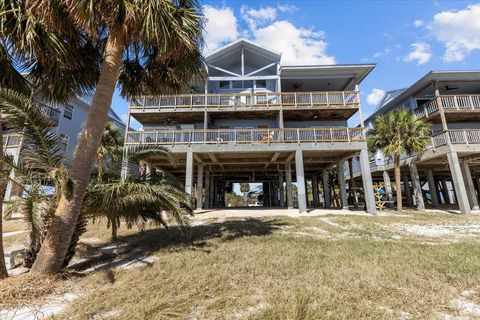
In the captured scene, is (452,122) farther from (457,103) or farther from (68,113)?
(68,113)

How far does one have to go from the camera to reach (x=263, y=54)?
19031mm

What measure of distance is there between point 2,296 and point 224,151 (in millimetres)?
12151

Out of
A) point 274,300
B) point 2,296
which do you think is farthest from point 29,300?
point 274,300

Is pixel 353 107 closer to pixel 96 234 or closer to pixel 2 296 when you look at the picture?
pixel 96 234

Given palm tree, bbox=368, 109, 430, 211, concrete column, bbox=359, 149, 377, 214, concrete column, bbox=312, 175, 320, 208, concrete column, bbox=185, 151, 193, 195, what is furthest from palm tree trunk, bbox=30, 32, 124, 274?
concrete column, bbox=312, 175, 320, 208

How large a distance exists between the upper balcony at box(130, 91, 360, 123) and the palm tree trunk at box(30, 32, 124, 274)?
1168 cm

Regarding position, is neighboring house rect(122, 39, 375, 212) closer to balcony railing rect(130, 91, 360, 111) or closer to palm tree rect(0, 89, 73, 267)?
balcony railing rect(130, 91, 360, 111)

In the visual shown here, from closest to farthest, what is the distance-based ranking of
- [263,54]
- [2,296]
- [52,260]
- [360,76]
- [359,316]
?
[359,316]
[2,296]
[52,260]
[360,76]
[263,54]

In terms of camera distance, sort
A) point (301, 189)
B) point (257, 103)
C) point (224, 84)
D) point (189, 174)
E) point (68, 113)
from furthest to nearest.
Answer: point (68, 113) < point (224, 84) < point (257, 103) < point (189, 174) < point (301, 189)

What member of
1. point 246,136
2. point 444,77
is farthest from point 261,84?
point 444,77

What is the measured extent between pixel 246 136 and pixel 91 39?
10.6 m

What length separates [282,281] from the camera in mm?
4035

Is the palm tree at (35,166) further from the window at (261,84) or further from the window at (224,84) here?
the window at (261,84)

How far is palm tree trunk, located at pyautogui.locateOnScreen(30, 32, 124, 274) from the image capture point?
181 inches
